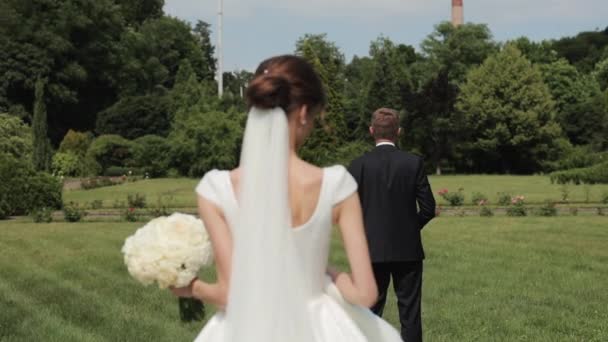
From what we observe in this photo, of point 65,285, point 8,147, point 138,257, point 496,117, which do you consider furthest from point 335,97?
point 138,257

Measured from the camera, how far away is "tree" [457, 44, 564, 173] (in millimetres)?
59344

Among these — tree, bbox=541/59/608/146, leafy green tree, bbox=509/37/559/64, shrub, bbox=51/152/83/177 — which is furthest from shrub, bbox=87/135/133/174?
leafy green tree, bbox=509/37/559/64

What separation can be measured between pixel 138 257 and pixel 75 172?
168 ft

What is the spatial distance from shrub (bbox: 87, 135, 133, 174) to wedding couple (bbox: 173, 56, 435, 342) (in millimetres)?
50914

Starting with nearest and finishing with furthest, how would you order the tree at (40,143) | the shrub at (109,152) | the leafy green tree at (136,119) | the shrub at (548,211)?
1. the shrub at (548,211)
2. the tree at (40,143)
3. the shrub at (109,152)
4. the leafy green tree at (136,119)

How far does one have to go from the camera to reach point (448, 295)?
10438mm

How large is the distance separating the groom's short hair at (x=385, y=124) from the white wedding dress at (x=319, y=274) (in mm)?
3677

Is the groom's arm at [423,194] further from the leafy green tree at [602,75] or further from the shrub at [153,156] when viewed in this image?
the leafy green tree at [602,75]

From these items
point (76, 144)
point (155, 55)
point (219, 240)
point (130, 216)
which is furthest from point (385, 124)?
point (155, 55)

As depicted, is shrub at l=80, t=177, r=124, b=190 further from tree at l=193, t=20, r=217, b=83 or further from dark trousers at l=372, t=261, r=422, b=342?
tree at l=193, t=20, r=217, b=83

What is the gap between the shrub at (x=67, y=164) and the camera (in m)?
51.4

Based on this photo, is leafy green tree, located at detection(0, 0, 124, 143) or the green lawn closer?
the green lawn

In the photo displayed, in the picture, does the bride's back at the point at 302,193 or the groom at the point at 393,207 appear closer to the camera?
the bride's back at the point at 302,193

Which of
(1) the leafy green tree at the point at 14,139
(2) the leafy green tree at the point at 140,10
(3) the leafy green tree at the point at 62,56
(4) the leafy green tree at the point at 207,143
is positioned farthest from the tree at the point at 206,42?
(1) the leafy green tree at the point at 14,139
